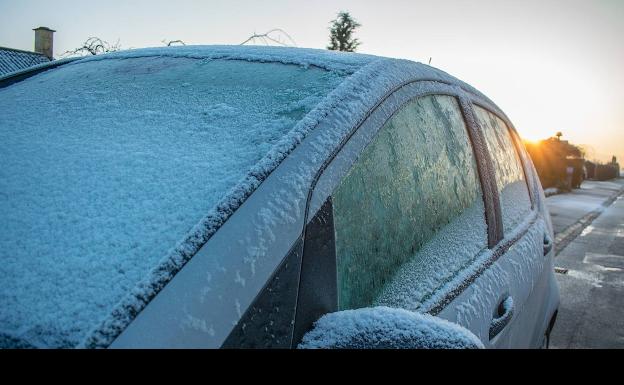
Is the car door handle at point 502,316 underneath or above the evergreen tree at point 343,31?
underneath

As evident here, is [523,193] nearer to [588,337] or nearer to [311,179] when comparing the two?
[311,179]

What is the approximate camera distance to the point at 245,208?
2.89ft

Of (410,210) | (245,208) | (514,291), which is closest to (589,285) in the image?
(514,291)

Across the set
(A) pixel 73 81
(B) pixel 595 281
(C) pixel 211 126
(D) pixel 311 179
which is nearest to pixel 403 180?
(D) pixel 311 179

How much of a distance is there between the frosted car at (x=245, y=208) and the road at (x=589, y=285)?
2.74m

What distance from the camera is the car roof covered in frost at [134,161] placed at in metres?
0.78

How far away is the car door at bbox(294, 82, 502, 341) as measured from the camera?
100cm

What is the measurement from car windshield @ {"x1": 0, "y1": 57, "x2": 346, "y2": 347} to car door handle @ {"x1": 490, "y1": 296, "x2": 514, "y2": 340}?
96cm

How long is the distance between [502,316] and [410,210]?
56 cm

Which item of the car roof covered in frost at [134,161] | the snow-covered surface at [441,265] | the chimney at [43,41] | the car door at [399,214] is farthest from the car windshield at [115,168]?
the chimney at [43,41]

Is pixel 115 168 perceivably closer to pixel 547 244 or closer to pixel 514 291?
pixel 514 291

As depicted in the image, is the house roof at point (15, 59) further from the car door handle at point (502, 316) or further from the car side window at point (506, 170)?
the car door handle at point (502, 316)
